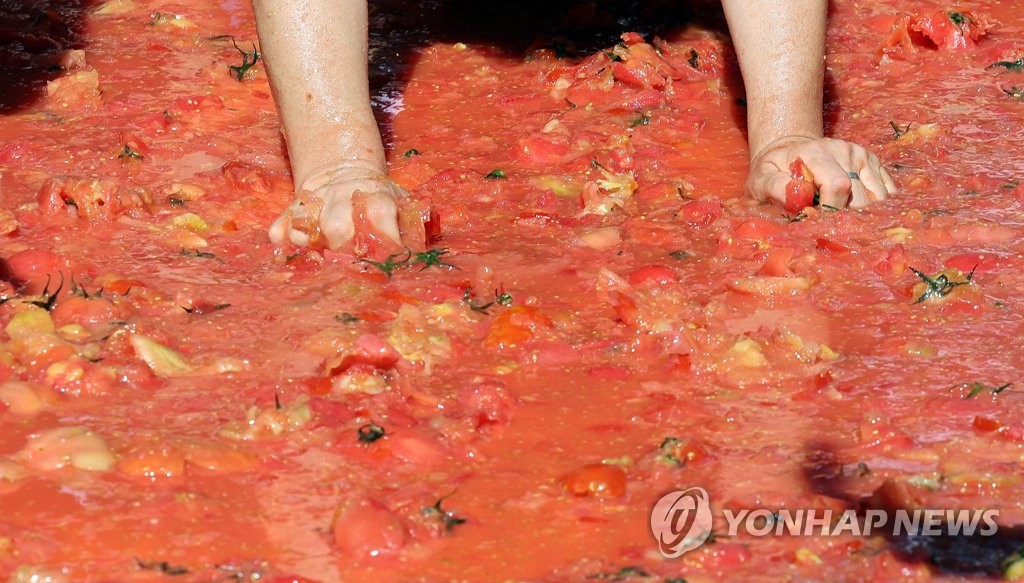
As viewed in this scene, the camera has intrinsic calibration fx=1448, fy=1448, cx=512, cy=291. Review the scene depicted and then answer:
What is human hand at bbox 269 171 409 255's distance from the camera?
9.84 feet

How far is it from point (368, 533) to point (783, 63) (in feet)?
6.13

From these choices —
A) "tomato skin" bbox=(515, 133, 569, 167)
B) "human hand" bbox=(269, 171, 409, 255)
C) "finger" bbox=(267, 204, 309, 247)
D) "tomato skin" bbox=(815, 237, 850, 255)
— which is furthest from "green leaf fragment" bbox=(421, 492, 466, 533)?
"tomato skin" bbox=(515, 133, 569, 167)

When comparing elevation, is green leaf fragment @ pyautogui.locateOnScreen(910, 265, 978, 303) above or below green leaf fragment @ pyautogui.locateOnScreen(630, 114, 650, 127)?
above

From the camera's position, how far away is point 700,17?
4523 mm

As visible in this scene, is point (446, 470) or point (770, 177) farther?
point (770, 177)

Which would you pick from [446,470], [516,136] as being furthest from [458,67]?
[446,470]

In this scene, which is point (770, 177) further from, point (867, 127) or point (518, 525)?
point (518, 525)

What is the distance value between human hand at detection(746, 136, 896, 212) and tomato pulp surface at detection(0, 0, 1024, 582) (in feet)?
0.17

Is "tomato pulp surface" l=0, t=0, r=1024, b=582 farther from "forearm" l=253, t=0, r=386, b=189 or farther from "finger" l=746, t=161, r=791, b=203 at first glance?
A: "forearm" l=253, t=0, r=386, b=189

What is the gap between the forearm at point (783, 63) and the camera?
342 centimetres

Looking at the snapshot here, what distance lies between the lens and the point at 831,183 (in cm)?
313

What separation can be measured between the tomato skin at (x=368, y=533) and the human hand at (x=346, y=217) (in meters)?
1.01

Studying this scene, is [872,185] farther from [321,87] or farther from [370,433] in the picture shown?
[370,433]

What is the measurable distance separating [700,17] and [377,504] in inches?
111
